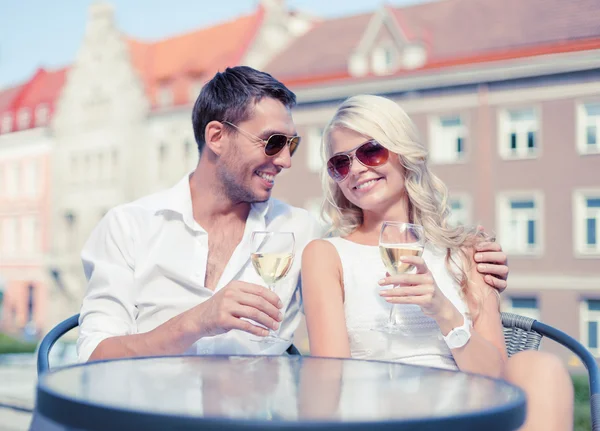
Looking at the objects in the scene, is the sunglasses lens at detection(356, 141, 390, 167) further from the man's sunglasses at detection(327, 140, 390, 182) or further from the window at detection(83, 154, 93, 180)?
the window at detection(83, 154, 93, 180)

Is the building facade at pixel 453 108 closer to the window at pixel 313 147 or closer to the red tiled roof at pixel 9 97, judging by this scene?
the window at pixel 313 147

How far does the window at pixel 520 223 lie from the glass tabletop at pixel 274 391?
17090 mm

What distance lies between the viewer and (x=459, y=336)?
2018 mm

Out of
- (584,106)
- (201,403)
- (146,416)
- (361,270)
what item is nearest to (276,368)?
(201,403)

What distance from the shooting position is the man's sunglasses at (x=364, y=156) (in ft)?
7.66

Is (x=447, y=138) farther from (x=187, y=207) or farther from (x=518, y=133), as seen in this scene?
(x=187, y=207)

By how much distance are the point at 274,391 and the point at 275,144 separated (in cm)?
132

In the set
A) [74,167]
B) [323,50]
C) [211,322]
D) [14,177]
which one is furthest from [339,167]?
[14,177]

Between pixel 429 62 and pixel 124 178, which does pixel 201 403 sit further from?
pixel 124 178

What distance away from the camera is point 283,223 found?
254 cm

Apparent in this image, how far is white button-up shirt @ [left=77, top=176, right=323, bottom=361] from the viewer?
7.32 feet

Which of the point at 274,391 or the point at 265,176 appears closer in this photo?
the point at 274,391

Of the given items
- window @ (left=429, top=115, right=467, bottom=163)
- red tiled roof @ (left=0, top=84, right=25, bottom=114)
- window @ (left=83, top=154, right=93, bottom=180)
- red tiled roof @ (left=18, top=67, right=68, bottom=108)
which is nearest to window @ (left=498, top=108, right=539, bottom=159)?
window @ (left=429, top=115, right=467, bottom=163)

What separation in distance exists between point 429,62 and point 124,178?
12.0m
